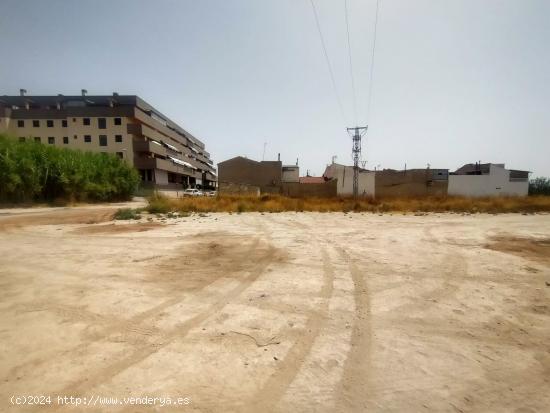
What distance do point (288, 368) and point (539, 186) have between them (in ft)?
213

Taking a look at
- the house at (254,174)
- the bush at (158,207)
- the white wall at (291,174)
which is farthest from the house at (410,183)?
the bush at (158,207)

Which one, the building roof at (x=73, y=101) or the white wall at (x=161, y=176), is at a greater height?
the building roof at (x=73, y=101)

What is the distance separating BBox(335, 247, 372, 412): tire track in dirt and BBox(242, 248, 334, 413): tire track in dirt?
446 millimetres

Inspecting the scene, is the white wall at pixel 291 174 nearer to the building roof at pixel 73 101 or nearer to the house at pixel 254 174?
the house at pixel 254 174

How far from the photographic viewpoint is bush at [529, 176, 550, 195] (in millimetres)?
49612

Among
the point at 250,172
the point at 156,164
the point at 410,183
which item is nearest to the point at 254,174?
the point at 250,172

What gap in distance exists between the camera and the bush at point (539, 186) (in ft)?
163

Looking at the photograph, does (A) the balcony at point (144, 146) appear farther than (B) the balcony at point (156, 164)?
No

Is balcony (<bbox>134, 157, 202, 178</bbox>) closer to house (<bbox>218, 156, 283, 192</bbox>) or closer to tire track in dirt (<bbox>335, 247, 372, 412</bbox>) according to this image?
house (<bbox>218, 156, 283, 192</bbox>)

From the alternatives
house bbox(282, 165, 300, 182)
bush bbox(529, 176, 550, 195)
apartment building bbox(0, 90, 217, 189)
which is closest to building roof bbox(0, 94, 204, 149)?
apartment building bbox(0, 90, 217, 189)

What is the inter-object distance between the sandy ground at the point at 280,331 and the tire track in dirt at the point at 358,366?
2cm

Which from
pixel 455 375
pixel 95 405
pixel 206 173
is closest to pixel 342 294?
pixel 455 375

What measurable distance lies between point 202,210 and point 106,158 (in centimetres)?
2013

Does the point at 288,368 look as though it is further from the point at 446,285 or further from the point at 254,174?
the point at 254,174
